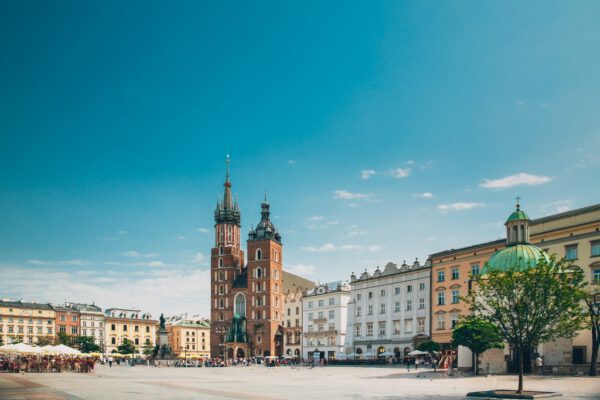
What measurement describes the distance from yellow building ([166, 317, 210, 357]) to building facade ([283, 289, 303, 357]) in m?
57.3

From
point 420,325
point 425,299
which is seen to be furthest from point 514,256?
→ point 420,325

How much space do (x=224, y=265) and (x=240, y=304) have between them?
9.82 m

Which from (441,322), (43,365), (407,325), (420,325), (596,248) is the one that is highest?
(596,248)

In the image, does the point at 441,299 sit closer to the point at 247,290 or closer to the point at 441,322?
the point at 441,322

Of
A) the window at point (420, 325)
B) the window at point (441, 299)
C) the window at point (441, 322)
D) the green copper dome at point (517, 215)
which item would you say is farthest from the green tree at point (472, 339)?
the window at point (420, 325)

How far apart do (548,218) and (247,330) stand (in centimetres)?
7613

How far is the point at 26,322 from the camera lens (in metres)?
135

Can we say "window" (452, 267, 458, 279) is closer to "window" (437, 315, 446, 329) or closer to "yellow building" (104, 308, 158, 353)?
"window" (437, 315, 446, 329)

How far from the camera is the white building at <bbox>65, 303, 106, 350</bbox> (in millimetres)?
147375

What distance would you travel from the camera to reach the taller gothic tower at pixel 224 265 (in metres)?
126

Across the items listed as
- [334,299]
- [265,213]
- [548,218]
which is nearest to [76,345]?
[265,213]

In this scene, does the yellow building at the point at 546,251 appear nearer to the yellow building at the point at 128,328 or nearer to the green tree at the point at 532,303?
the green tree at the point at 532,303

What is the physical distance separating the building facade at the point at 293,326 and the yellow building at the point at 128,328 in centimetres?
5867

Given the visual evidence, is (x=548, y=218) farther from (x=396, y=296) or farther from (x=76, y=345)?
(x=76, y=345)
